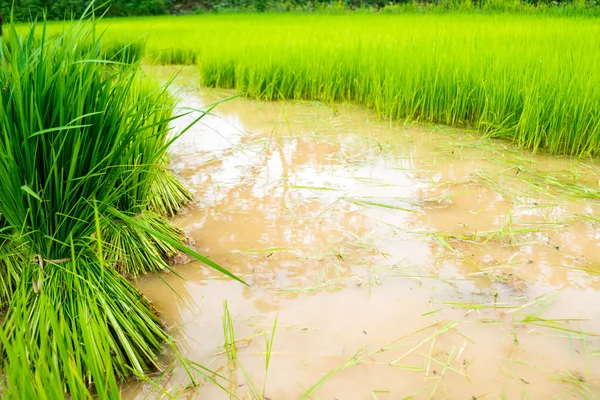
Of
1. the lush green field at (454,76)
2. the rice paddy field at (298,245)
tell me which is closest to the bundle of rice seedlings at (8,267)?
the rice paddy field at (298,245)

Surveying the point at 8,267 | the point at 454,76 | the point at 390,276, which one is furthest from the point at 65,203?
the point at 454,76

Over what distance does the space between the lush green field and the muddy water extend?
0.26m

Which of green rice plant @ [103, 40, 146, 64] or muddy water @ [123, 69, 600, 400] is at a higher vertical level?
green rice plant @ [103, 40, 146, 64]

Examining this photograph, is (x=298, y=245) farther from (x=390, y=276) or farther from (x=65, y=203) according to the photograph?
(x=65, y=203)

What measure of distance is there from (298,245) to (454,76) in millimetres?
1933

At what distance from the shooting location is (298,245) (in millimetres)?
1700

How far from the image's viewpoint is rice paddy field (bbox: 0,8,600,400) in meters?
1.06

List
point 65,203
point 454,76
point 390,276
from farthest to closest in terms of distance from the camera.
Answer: point 454,76, point 390,276, point 65,203

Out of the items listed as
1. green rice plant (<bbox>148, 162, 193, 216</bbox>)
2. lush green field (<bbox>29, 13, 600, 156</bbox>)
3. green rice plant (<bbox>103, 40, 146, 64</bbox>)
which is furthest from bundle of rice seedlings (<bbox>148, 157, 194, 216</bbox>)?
lush green field (<bbox>29, 13, 600, 156</bbox>)

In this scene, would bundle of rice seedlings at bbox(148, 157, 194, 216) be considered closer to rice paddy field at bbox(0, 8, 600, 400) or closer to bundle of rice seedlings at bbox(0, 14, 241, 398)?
rice paddy field at bbox(0, 8, 600, 400)

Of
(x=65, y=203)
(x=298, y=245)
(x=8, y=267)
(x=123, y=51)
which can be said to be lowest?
(x=298, y=245)

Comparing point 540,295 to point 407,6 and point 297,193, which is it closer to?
point 297,193

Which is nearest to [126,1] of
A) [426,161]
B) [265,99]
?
[265,99]

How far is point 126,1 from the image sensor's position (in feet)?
44.6
